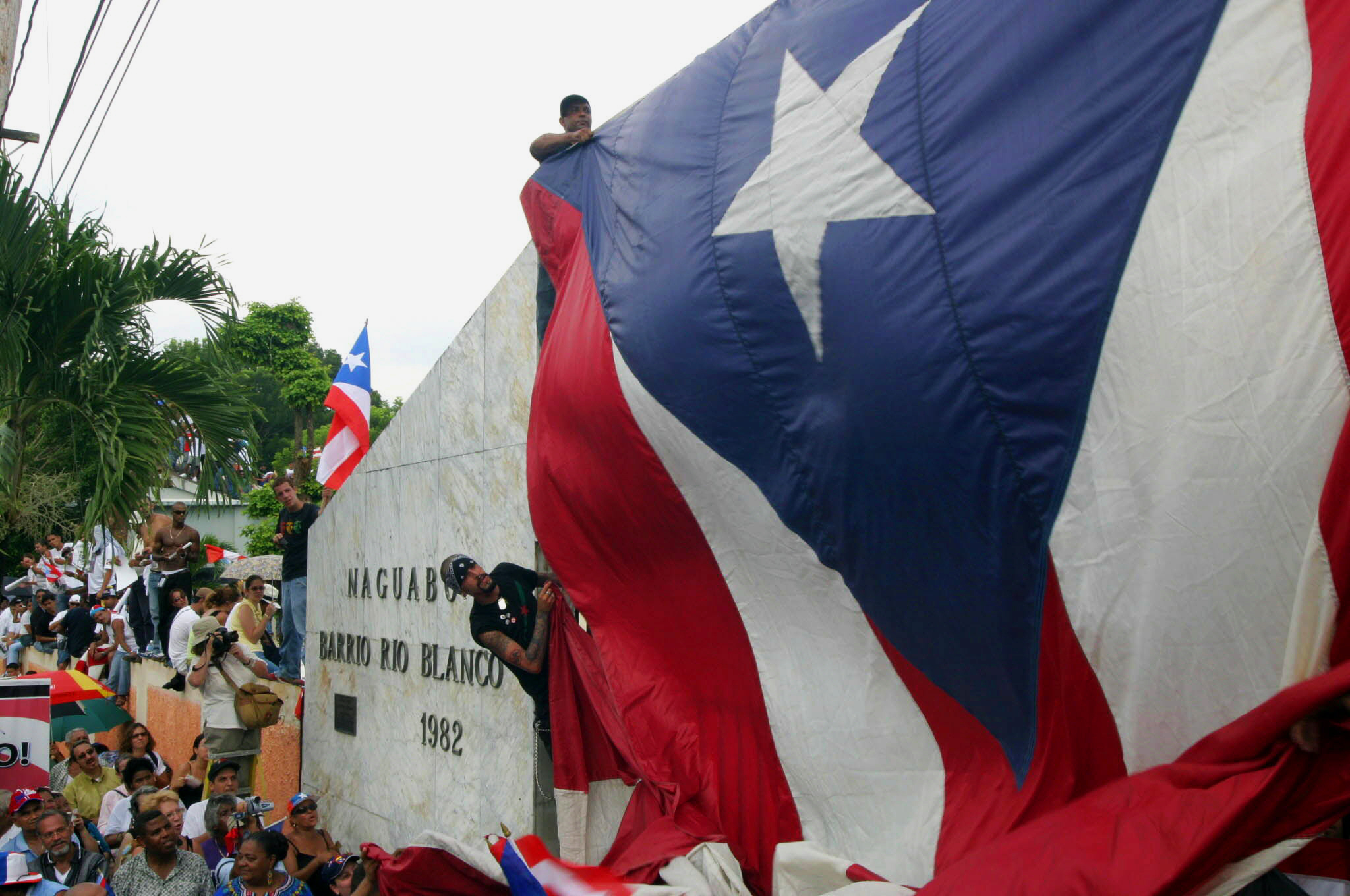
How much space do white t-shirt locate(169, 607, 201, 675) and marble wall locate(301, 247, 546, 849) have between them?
1.28m

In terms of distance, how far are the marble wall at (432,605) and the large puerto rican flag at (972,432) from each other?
1.12m

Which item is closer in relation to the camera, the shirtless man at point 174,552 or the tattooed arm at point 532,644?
the tattooed arm at point 532,644

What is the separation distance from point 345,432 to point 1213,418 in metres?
7.65

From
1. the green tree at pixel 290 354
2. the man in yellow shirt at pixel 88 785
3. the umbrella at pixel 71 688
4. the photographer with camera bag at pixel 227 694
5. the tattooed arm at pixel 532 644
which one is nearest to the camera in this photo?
the tattooed arm at pixel 532 644

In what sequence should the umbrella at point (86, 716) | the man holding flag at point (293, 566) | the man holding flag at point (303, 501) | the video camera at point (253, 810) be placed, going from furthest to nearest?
the umbrella at point (86, 716) → the man holding flag at point (303, 501) → the man holding flag at point (293, 566) → the video camera at point (253, 810)

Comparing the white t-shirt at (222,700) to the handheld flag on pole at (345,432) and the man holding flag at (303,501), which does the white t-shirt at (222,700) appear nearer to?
the man holding flag at (303,501)

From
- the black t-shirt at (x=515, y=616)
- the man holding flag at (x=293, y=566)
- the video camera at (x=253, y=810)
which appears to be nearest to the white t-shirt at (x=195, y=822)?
the video camera at (x=253, y=810)

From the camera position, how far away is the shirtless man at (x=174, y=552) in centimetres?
1149

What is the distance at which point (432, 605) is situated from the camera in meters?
7.31

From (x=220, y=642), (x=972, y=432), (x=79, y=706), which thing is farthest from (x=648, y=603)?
(x=79, y=706)

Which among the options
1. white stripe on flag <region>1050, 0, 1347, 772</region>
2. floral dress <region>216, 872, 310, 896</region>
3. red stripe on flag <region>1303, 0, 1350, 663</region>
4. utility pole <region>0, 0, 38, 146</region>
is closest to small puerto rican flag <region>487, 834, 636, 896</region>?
floral dress <region>216, 872, 310, 896</region>

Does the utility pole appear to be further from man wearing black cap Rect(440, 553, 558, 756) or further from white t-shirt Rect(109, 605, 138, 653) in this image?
white t-shirt Rect(109, 605, 138, 653)

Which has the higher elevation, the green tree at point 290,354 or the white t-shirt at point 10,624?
the green tree at point 290,354

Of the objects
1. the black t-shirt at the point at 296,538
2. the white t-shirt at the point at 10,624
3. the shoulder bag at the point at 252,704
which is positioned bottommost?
the shoulder bag at the point at 252,704
